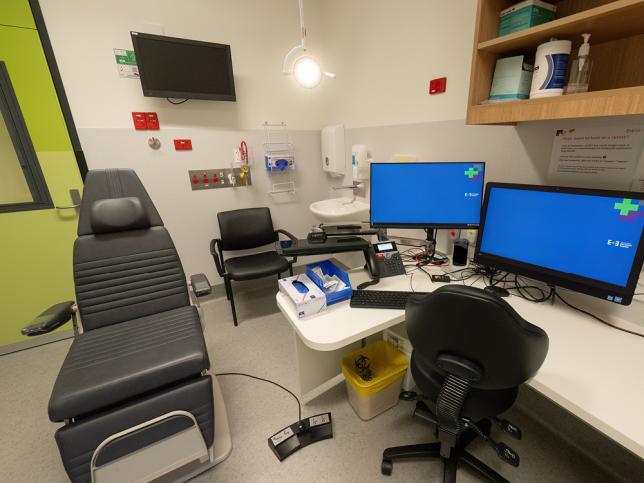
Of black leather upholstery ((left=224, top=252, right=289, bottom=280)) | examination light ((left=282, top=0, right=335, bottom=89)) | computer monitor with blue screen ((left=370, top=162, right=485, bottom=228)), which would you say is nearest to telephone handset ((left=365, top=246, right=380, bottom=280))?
computer monitor with blue screen ((left=370, top=162, right=485, bottom=228))

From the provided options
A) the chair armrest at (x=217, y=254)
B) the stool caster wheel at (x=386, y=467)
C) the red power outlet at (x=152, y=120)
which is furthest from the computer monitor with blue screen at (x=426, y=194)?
the red power outlet at (x=152, y=120)

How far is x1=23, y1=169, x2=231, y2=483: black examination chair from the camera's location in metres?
1.10

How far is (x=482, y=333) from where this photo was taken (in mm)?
763

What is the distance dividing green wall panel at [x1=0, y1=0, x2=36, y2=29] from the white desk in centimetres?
245

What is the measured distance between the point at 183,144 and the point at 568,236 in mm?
2632

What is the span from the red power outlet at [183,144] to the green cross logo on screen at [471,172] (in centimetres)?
218

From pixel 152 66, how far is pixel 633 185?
9.39 feet

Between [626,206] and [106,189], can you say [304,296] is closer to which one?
[626,206]

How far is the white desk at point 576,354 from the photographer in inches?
29.5

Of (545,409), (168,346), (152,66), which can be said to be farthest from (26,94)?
(545,409)

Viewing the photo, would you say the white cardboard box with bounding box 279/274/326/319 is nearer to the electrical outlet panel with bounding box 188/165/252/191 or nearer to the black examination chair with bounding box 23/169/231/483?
the black examination chair with bounding box 23/169/231/483

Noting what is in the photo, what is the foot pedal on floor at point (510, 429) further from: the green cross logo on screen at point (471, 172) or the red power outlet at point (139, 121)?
the red power outlet at point (139, 121)

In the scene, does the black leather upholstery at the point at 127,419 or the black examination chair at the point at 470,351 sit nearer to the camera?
the black examination chair at the point at 470,351

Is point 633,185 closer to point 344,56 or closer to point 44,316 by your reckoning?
point 344,56
